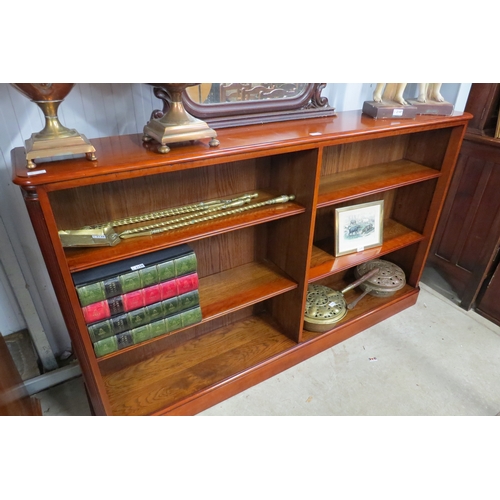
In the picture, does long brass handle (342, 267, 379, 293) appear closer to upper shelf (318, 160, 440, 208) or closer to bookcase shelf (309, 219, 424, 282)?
bookcase shelf (309, 219, 424, 282)

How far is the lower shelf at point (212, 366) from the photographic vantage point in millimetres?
1511

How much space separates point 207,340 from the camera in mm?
1787

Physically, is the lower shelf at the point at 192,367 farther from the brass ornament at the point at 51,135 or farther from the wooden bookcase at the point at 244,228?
the brass ornament at the point at 51,135

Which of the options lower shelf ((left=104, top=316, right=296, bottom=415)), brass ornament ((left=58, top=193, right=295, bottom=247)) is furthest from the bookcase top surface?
lower shelf ((left=104, top=316, right=296, bottom=415))

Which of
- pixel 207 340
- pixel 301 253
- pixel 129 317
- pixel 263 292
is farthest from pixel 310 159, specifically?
pixel 207 340

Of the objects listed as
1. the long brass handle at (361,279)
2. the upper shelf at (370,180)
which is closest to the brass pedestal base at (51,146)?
the upper shelf at (370,180)

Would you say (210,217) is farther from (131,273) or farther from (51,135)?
(51,135)

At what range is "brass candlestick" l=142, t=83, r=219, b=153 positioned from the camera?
108 centimetres

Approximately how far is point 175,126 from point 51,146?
0.34 metres

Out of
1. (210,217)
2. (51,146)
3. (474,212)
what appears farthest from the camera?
(474,212)

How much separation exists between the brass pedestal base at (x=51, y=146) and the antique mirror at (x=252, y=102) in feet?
1.07

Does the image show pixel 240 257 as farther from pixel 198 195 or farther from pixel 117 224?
pixel 117 224

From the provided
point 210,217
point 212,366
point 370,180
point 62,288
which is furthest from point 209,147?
point 212,366

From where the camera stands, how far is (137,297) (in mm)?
1226
